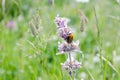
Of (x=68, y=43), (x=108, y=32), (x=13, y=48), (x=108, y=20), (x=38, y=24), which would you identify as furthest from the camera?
(x=108, y=20)

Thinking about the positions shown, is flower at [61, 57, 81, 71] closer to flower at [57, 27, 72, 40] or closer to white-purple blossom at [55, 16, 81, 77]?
white-purple blossom at [55, 16, 81, 77]

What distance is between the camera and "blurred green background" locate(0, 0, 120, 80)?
1858 mm

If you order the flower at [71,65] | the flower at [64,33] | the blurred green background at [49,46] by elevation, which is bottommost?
the blurred green background at [49,46]

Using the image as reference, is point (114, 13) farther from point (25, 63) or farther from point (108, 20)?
point (25, 63)

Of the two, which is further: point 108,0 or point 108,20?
point 108,0

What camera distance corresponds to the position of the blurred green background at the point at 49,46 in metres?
1.86

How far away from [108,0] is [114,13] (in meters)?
0.45

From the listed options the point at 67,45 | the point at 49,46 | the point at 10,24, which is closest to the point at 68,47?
the point at 67,45

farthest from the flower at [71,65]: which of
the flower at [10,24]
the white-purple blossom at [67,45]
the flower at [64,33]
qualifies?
the flower at [10,24]

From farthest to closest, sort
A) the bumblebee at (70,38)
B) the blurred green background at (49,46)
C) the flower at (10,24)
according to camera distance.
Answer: the flower at (10,24) < the blurred green background at (49,46) < the bumblebee at (70,38)

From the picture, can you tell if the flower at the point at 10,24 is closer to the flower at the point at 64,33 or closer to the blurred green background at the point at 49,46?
the blurred green background at the point at 49,46

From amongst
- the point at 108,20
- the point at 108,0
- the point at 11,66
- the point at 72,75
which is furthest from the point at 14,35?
the point at 72,75

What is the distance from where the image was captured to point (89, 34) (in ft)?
13.0

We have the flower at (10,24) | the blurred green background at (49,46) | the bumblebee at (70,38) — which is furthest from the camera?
the flower at (10,24)
